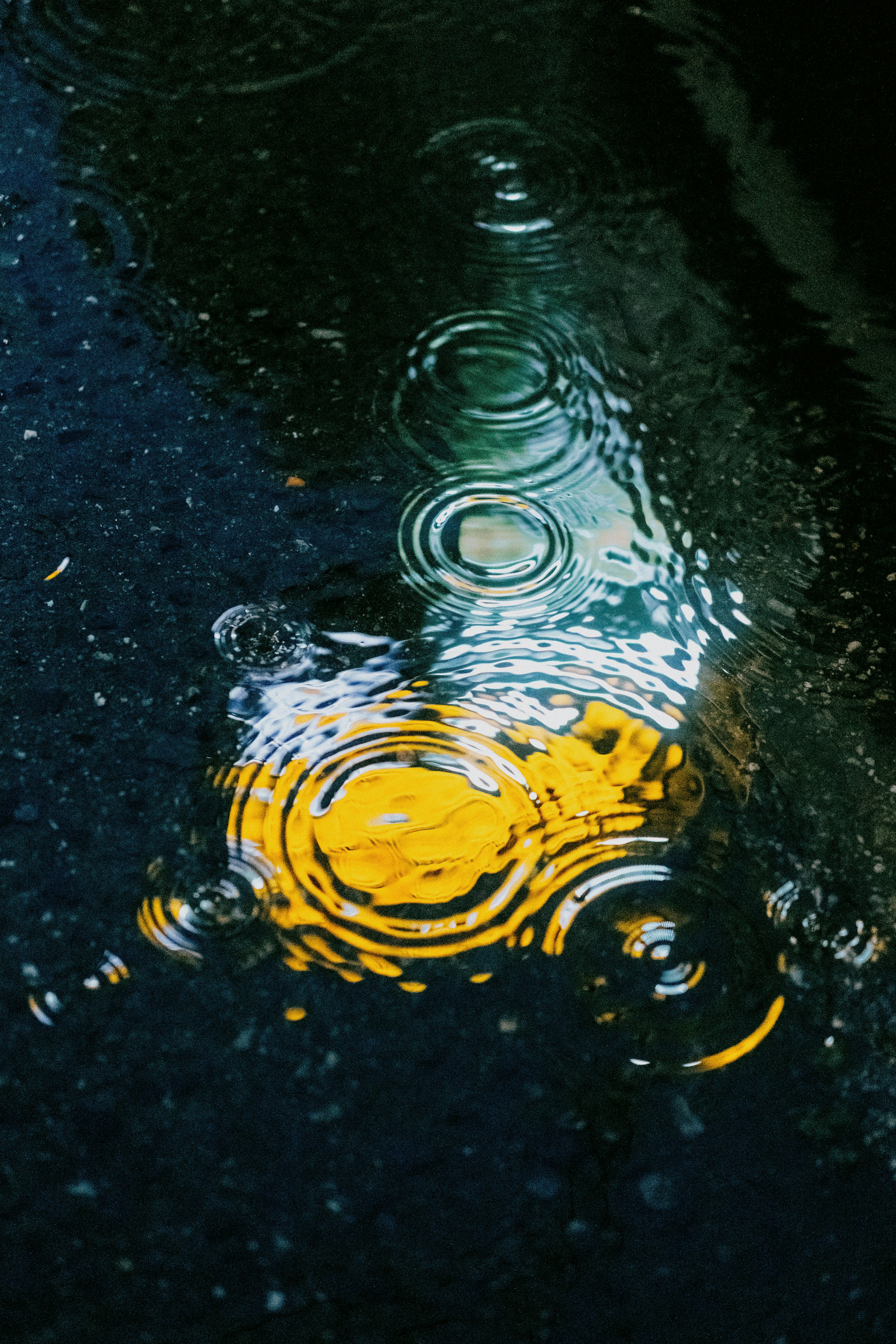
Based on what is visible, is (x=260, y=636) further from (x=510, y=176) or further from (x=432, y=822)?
(x=510, y=176)

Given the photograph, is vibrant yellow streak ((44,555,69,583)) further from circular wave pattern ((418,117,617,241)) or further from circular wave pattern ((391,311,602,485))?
circular wave pattern ((418,117,617,241))

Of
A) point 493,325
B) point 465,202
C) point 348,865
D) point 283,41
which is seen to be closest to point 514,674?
point 348,865

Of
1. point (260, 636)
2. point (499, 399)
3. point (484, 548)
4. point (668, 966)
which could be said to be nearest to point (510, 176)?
point (499, 399)

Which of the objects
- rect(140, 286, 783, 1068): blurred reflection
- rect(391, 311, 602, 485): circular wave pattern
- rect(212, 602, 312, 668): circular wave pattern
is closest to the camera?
rect(140, 286, 783, 1068): blurred reflection

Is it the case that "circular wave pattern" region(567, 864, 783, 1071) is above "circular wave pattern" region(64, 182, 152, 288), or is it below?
below

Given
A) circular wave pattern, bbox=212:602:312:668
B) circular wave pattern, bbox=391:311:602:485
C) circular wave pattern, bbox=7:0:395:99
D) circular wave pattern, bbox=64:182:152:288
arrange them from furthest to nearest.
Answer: circular wave pattern, bbox=7:0:395:99 → circular wave pattern, bbox=64:182:152:288 → circular wave pattern, bbox=391:311:602:485 → circular wave pattern, bbox=212:602:312:668

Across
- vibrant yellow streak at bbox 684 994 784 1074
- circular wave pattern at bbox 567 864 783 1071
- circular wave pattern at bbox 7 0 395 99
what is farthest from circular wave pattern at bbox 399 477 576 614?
circular wave pattern at bbox 7 0 395 99

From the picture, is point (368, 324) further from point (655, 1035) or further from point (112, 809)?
point (655, 1035)

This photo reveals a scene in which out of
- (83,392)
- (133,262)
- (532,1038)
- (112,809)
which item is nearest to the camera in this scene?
(532,1038)
